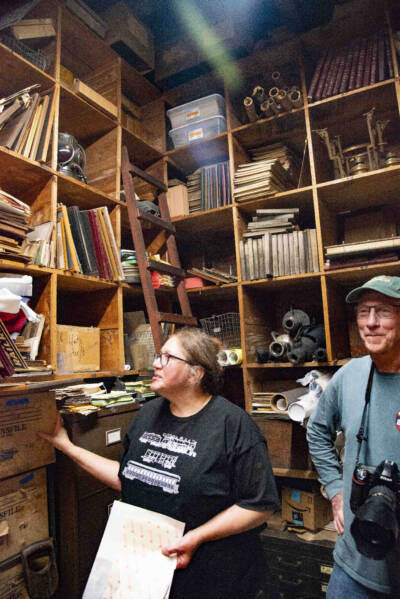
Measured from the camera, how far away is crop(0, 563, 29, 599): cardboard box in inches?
56.2

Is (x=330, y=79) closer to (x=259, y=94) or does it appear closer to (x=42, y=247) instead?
(x=259, y=94)

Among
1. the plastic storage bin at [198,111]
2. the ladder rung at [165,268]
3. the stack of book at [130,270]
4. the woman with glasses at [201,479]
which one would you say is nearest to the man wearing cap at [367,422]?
the woman with glasses at [201,479]

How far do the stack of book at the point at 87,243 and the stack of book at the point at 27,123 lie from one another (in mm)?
324

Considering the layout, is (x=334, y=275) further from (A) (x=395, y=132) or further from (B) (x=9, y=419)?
(B) (x=9, y=419)

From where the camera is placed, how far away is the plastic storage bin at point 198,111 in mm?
2916

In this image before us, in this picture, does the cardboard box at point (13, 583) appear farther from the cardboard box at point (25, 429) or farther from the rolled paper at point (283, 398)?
the rolled paper at point (283, 398)

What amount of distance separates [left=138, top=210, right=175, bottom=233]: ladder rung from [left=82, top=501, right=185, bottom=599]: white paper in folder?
1.65 metres

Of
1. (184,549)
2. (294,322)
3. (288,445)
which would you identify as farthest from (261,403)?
(184,549)

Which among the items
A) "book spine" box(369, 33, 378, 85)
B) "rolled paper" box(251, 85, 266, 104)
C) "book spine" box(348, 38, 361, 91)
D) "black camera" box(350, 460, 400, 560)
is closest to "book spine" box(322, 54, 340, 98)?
"book spine" box(348, 38, 361, 91)

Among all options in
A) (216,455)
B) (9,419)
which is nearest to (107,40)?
(9,419)

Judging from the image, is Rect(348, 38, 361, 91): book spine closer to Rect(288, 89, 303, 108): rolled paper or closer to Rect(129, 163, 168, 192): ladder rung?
Rect(288, 89, 303, 108): rolled paper

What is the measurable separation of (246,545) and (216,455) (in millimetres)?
325

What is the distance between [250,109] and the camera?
2.66 m

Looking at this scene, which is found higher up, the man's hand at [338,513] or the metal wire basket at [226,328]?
the metal wire basket at [226,328]
